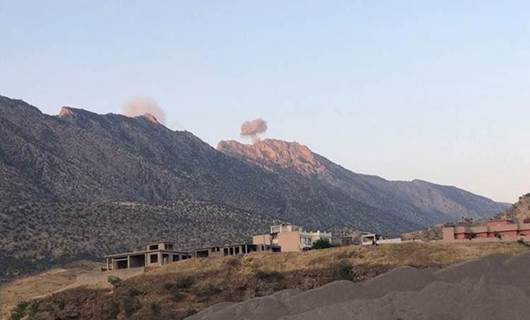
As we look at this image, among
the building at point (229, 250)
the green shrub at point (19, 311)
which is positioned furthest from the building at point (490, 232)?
the green shrub at point (19, 311)

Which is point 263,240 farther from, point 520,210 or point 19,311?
point 520,210

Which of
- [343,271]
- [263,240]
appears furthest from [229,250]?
[343,271]

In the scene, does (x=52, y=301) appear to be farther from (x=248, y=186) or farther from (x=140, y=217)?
(x=248, y=186)

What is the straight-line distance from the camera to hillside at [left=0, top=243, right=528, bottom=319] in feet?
179

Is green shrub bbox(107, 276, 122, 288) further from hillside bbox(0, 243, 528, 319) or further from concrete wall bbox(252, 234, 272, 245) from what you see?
concrete wall bbox(252, 234, 272, 245)

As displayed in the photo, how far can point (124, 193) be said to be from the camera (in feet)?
402

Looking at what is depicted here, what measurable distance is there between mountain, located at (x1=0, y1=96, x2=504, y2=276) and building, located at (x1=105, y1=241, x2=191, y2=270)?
12.8 metres

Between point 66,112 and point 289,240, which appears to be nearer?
point 289,240

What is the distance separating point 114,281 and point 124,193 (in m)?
62.7

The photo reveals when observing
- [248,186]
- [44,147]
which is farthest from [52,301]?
[248,186]

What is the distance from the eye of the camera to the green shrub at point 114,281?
6024 cm

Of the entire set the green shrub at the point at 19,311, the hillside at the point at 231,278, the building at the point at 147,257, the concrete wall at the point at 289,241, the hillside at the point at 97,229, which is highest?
the hillside at the point at 97,229

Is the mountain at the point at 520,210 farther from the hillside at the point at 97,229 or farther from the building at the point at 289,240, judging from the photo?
the hillside at the point at 97,229

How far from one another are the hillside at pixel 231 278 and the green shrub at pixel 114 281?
44 centimetres
